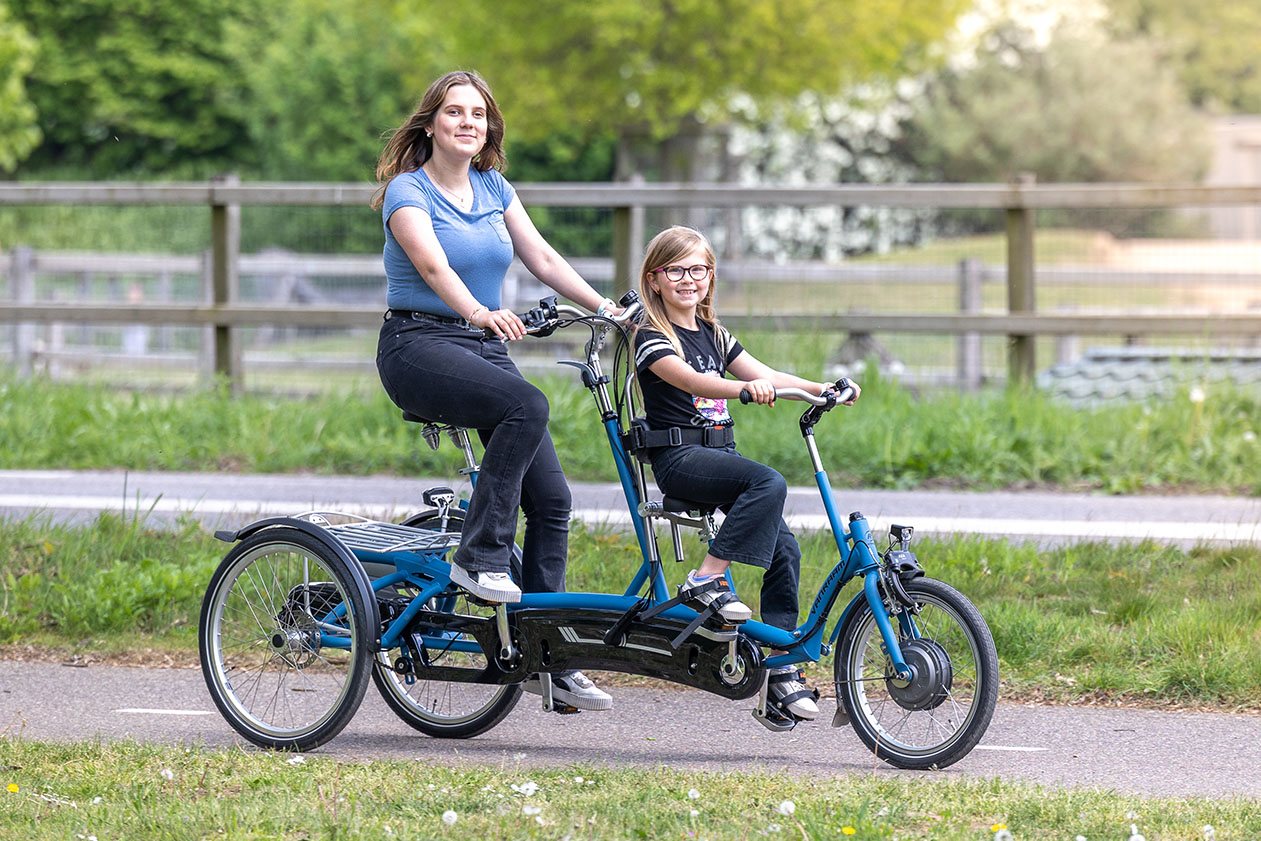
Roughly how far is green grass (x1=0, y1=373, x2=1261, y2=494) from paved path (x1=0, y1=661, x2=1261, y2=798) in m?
3.54

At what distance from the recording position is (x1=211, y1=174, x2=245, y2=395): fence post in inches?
430

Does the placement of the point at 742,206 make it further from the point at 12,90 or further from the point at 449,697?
the point at 12,90

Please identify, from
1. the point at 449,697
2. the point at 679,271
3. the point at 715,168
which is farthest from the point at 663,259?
the point at 715,168

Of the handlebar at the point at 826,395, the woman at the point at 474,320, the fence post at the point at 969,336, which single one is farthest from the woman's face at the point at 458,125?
the fence post at the point at 969,336

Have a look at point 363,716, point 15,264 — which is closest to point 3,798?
point 363,716

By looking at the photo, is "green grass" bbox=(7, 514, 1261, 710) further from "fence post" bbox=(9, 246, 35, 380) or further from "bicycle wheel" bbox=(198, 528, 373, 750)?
"fence post" bbox=(9, 246, 35, 380)

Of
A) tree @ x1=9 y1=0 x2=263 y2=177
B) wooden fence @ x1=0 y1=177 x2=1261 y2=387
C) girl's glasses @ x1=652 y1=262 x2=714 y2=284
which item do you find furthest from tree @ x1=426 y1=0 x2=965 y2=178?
girl's glasses @ x1=652 y1=262 x2=714 y2=284

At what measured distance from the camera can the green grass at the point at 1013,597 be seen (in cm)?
553

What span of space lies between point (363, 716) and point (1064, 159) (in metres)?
36.2

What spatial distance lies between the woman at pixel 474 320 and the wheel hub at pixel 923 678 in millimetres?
858

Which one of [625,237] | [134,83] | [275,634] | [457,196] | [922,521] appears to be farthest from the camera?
[134,83]

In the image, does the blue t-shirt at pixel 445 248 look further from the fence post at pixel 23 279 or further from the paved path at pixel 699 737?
the fence post at pixel 23 279

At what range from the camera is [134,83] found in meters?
43.6

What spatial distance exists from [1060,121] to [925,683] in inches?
1420
